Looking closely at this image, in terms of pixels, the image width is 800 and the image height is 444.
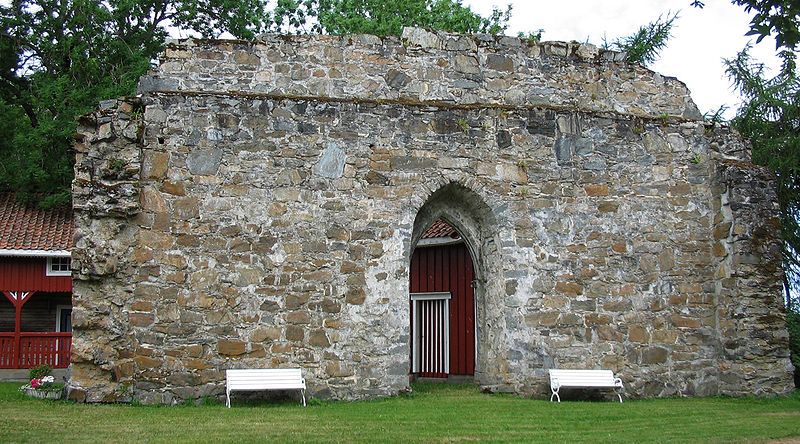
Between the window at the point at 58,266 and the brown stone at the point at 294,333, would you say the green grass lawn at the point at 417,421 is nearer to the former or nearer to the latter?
the brown stone at the point at 294,333

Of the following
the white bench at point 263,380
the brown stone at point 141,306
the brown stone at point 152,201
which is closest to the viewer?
the white bench at point 263,380

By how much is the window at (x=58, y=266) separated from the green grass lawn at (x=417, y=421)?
11.4 m

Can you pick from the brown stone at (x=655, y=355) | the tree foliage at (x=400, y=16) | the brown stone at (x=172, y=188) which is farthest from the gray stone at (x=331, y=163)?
the tree foliage at (x=400, y=16)

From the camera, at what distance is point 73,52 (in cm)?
2422

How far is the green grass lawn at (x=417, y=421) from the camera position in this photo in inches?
344

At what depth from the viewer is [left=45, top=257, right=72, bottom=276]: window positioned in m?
23.0

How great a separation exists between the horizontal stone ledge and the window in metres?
12.7

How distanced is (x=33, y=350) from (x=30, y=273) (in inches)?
85.2

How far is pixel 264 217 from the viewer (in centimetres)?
1196

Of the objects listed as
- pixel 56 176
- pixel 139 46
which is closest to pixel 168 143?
pixel 56 176

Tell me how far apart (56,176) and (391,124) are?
14392mm

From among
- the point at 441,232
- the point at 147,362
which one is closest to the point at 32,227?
the point at 441,232

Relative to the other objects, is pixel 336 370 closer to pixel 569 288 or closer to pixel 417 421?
pixel 417 421

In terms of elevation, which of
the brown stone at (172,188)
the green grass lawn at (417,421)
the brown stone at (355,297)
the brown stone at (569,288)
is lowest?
the green grass lawn at (417,421)
